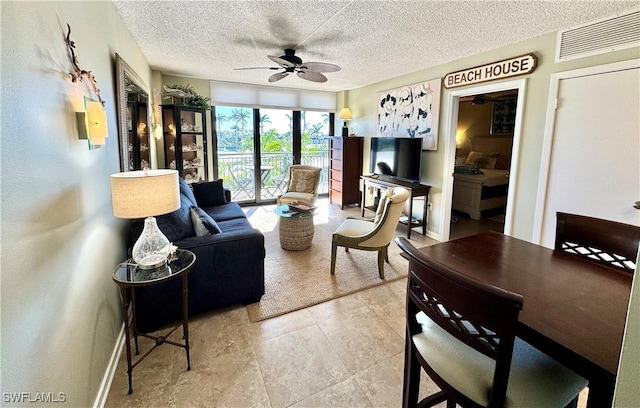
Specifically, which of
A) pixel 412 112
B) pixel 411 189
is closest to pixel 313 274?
pixel 411 189

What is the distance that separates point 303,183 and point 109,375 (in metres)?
3.92

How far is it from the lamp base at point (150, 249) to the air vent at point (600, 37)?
3.68 meters

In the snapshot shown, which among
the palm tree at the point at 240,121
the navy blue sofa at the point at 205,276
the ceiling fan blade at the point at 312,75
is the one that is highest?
the ceiling fan blade at the point at 312,75

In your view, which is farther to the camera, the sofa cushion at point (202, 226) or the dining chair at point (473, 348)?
the sofa cushion at point (202, 226)

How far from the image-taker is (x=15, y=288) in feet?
3.03

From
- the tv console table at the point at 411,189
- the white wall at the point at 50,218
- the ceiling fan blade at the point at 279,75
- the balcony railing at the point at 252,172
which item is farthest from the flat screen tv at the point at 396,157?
the white wall at the point at 50,218

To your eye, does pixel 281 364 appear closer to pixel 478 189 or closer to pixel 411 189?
pixel 411 189

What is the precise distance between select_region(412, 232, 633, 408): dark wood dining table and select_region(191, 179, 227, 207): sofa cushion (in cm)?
340

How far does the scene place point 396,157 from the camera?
15.4 ft

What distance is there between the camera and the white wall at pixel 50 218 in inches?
36.5

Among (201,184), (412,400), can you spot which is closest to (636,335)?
(412,400)

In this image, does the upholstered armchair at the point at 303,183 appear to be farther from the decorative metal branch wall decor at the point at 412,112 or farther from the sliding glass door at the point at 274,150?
the decorative metal branch wall decor at the point at 412,112

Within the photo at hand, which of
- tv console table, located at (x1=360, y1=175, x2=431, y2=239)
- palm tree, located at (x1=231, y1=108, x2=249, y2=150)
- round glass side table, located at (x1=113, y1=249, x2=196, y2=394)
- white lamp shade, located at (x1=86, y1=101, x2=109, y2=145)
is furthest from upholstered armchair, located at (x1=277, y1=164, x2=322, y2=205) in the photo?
white lamp shade, located at (x1=86, y1=101, x2=109, y2=145)

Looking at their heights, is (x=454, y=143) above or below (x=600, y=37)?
below
